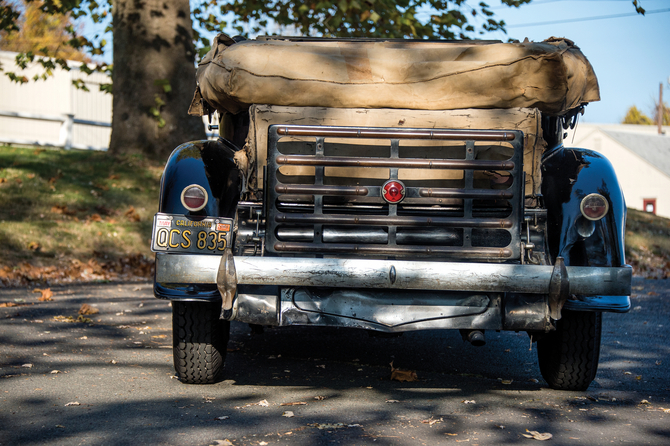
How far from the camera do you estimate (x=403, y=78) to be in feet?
12.8

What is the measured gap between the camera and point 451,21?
12062 millimetres

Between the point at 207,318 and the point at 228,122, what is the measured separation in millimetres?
1437

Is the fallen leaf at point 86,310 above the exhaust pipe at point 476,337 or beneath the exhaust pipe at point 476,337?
beneath

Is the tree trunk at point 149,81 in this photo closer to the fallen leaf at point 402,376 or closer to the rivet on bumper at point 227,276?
the fallen leaf at point 402,376

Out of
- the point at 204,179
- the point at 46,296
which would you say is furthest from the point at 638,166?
the point at 204,179

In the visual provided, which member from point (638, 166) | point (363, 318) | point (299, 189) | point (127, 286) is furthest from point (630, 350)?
point (638, 166)

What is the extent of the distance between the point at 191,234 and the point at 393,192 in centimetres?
112

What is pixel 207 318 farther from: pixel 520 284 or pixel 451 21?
pixel 451 21

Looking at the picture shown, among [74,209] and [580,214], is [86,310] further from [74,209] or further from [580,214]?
[580,214]

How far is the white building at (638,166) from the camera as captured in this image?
43312mm

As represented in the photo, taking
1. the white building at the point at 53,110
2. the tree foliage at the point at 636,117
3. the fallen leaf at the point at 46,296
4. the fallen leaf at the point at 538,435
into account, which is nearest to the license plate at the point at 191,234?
the fallen leaf at the point at 538,435

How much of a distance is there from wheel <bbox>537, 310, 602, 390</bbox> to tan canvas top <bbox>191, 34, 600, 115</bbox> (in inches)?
49.5

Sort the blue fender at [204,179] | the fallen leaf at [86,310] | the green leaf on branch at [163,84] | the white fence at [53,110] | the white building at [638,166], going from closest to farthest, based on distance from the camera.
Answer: the blue fender at [204,179] → the fallen leaf at [86,310] → the green leaf on branch at [163,84] → the white fence at [53,110] → the white building at [638,166]

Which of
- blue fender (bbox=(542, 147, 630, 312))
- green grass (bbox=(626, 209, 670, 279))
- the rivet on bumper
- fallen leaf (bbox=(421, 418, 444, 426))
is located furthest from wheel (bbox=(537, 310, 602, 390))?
green grass (bbox=(626, 209, 670, 279))
